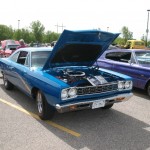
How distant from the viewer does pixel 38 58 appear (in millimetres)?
6430

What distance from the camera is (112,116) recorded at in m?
5.85

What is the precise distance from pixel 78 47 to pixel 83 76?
70 centimetres

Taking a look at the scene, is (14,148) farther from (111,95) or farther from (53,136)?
(111,95)

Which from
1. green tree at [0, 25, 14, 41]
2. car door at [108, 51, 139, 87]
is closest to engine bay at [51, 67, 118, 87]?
car door at [108, 51, 139, 87]

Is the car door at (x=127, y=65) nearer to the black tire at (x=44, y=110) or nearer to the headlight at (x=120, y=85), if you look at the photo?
the headlight at (x=120, y=85)

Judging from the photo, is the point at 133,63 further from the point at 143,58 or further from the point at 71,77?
the point at 71,77

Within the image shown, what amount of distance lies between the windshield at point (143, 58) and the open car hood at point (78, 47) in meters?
2.16

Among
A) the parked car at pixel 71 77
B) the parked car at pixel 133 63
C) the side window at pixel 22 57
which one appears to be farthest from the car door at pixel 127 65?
the side window at pixel 22 57

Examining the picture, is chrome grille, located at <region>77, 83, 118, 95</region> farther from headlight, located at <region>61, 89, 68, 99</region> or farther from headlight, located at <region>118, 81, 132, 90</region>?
headlight, located at <region>61, 89, 68, 99</region>

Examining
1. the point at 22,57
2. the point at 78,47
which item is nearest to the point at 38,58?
the point at 22,57

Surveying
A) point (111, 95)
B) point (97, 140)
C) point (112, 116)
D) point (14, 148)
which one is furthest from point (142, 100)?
point (14, 148)

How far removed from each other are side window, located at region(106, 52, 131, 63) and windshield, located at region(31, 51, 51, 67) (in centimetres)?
309

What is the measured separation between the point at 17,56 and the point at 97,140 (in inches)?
148

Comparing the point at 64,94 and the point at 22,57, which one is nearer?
the point at 64,94
